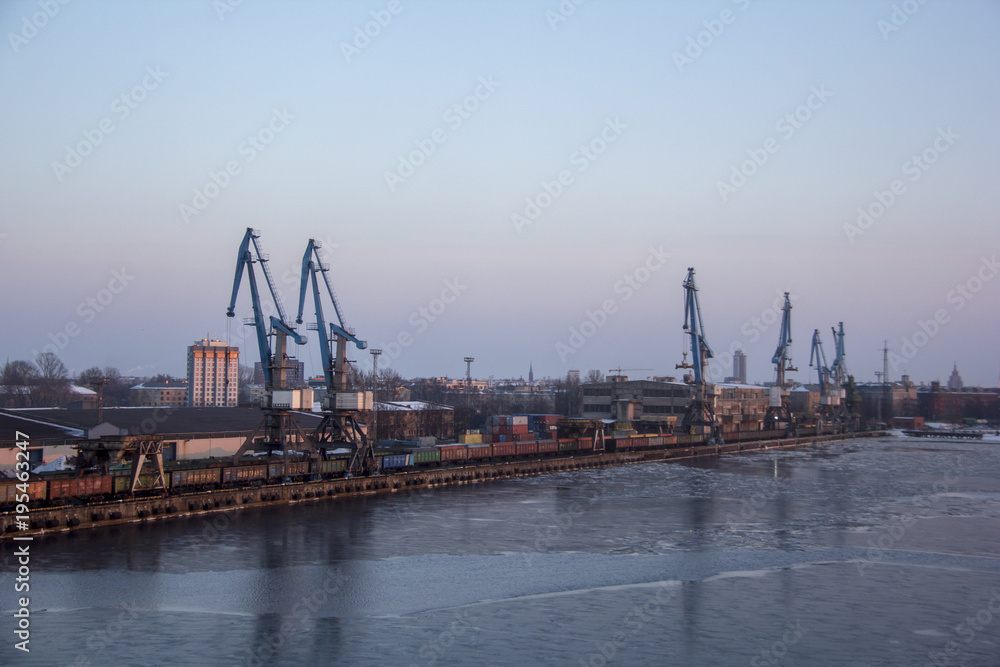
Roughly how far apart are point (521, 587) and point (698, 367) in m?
53.4

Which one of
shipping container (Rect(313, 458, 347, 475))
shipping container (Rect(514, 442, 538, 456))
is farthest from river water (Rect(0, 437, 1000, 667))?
shipping container (Rect(514, 442, 538, 456))

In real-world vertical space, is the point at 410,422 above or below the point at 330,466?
above

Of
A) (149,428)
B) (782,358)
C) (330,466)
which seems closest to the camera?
(330,466)

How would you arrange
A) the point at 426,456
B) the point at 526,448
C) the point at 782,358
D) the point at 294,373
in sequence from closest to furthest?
the point at 426,456, the point at 526,448, the point at 294,373, the point at 782,358

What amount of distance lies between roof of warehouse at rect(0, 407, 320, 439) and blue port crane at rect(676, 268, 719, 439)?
Result: 32.6 metres

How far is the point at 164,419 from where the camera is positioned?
44.7 metres

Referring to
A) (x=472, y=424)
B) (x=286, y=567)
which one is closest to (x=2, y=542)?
(x=286, y=567)

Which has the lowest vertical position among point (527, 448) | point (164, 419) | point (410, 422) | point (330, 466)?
point (527, 448)

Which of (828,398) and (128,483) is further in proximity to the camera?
(828,398)

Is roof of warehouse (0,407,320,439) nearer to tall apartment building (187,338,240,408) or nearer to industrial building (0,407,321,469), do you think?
industrial building (0,407,321,469)

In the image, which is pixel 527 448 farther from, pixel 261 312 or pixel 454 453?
pixel 261 312

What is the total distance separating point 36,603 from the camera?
16844 mm

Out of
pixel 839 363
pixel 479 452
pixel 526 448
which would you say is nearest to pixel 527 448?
pixel 526 448

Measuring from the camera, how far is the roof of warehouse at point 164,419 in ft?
134
